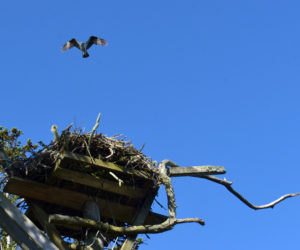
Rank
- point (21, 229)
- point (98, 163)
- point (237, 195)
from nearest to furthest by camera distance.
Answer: point (21, 229), point (98, 163), point (237, 195)

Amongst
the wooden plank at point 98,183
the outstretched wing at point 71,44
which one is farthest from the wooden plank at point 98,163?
the outstretched wing at point 71,44

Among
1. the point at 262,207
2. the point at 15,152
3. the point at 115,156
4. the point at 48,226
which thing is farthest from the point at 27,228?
the point at 15,152

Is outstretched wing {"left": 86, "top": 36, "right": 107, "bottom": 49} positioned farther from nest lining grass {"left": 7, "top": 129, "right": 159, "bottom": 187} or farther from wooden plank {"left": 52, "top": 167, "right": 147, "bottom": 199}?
wooden plank {"left": 52, "top": 167, "right": 147, "bottom": 199}

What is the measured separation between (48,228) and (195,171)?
79.8 inches

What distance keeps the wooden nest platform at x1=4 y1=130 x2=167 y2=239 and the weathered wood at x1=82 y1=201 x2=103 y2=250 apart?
0.10 m

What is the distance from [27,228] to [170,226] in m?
1.75

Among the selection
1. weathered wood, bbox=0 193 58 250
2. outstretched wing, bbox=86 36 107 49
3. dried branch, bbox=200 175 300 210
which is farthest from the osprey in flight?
weathered wood, bbox=0 193 58 250

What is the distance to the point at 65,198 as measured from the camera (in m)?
7.16

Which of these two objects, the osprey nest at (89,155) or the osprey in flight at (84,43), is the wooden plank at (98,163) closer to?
the osprey nest at (89,155)

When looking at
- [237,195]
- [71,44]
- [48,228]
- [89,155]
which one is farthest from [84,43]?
[48,228]

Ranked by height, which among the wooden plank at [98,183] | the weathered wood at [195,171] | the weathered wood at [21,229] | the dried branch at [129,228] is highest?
the weathered wood at [195,171]

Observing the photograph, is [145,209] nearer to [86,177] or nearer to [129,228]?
[129,228]

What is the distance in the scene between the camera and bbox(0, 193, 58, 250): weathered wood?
590 cm

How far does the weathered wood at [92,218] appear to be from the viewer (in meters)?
6.63
